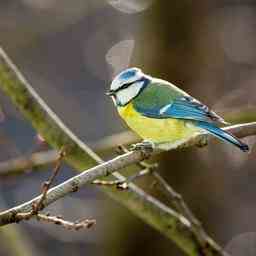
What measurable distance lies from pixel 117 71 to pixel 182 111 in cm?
194

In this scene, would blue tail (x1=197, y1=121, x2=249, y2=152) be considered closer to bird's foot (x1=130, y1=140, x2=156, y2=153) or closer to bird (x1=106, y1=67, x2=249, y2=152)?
bird (x1=106, y1=67, x2=249, y2=152)

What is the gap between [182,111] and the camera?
2213 mm

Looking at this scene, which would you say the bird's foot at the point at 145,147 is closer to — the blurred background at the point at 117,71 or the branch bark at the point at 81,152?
the branch bark at the point at 81,152

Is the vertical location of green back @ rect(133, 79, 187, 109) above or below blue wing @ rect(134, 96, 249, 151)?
above

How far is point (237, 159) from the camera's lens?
3779 mm

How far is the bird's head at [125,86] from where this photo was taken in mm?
2244

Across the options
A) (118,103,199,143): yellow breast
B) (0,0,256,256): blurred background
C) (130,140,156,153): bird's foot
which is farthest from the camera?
(0,0,256,256): blurred background

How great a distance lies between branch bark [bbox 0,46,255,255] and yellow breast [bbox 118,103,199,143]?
0.06 meters

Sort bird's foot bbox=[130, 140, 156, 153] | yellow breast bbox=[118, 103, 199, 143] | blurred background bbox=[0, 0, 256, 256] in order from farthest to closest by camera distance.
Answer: blurred background bbox=[0, 0, 256, 256]
yellow breast bbox=[118, 103, 199, 143]
bird's foot bbox=[130, 140, 156, 153]

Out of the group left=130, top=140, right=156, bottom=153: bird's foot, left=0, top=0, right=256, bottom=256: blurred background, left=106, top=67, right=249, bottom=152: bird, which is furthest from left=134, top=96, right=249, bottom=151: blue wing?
left=0, top=0, right=256, bottom=256: blurred background

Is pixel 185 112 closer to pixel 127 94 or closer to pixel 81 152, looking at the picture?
pixel 127 94

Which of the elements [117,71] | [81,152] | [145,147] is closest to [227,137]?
[145,147]

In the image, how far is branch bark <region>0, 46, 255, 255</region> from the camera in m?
2.30

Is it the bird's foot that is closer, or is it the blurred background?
the bird's foot
